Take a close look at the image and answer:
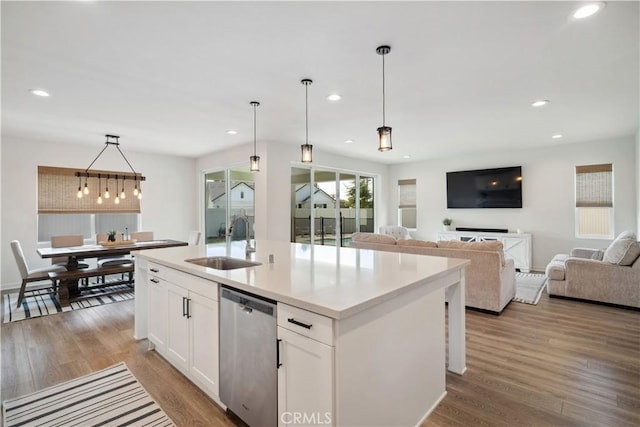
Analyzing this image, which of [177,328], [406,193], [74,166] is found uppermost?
[74,166]

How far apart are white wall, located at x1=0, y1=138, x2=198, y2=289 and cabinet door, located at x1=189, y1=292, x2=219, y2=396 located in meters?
4.98

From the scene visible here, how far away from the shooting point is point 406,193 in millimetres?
8453

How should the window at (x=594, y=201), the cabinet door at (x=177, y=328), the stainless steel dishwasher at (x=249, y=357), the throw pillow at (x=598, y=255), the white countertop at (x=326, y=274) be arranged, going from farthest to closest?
1. the window at (x=594, y=201)
2. the throw pillow at (x=598, y=255)
3. the cabinet door at (x=177, y=328)
4. the stainless steel dishwasher at (x=249, y=357)
5. the white countertop at (x=326, y=274)

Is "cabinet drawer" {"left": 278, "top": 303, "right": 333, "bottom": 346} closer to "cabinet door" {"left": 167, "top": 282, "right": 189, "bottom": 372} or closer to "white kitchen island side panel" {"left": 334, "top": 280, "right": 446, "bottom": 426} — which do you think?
"white kitchen island side panel" {"left": 334, "top": 280, "right": 446, "bottom": 426}

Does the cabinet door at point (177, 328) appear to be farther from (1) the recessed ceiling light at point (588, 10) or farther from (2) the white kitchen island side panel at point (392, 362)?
(1) the recessed ceiling light at point (588, 10)

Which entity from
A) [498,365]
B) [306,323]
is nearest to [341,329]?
[306,323]

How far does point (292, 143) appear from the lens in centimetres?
579

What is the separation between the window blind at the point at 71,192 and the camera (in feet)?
17.8

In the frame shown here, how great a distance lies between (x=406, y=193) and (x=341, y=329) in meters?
7.52

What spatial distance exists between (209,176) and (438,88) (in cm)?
557

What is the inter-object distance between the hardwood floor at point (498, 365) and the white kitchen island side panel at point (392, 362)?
0.85 ft

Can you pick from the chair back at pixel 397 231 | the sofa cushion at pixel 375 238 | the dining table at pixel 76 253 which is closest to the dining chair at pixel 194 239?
the dining table at pixel 76 253

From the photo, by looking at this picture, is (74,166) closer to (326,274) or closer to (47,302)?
(47,302)

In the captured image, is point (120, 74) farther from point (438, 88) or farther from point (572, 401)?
point (572, 401)
